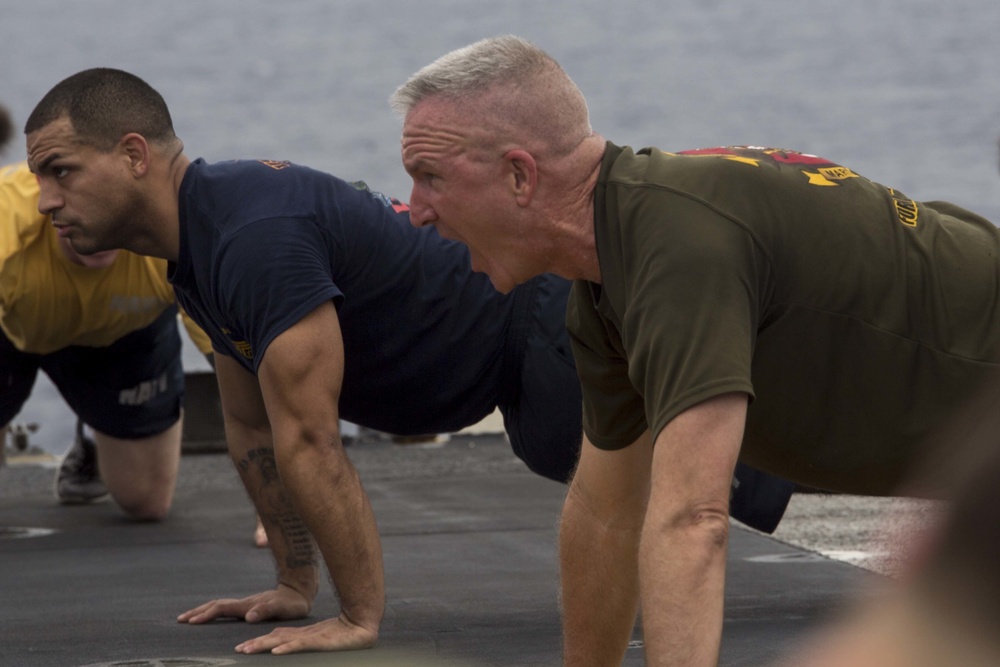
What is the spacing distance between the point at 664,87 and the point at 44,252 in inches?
444

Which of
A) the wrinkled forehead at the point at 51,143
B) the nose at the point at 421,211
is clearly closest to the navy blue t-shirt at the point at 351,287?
the wrinkled forehead at the point at 51,143

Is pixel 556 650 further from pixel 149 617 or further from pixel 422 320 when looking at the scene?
pixel 149 617

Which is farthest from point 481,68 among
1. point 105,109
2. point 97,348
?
point 97,348

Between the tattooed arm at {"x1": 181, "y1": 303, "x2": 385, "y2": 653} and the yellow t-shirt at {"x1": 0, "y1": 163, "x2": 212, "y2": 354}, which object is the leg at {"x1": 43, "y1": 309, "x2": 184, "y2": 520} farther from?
the tattooed arm at {"x1": 181, "y1": 303, "x2": 385, "y2": 653}

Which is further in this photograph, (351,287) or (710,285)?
(351,287)

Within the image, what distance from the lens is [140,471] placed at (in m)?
4.27

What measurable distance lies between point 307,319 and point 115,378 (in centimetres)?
190

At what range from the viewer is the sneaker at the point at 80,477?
465 centimetres

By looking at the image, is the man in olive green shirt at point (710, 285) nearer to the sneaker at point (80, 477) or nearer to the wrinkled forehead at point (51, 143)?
the wrinkled forehead at point (51, 143)

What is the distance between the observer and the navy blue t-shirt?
2.45 meters

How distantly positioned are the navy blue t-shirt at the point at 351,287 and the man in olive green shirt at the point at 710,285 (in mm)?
733

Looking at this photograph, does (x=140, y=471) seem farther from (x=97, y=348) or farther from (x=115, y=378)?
(x=97, y=348)

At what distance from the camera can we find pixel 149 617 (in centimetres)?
285

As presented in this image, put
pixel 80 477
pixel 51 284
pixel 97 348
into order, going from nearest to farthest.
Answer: pixel 51 284
pixel 97 348
pixel 80 477
